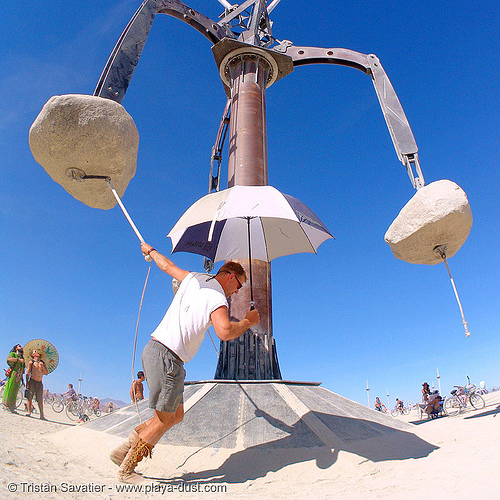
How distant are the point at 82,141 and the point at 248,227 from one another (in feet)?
7.02

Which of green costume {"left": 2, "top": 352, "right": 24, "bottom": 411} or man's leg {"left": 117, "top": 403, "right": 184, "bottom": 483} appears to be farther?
green costume {"left": 2, "top": 352, "right": 24, "bottom": 411}

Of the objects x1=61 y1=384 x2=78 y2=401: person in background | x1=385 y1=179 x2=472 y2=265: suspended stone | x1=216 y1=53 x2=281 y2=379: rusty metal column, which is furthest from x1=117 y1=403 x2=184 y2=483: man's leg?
x1=61 y1=384 x2=78 y2=401: person in background

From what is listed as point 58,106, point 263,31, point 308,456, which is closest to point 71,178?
point 58,106

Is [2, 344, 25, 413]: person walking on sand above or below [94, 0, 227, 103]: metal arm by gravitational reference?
below

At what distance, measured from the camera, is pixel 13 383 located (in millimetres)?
11648

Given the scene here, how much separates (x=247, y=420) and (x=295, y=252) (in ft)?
7.37

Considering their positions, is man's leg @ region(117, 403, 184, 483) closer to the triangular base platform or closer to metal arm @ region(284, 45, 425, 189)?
the triangular base platform

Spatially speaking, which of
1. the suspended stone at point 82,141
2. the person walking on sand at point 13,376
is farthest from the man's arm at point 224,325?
the person walking on sand at point 13,376

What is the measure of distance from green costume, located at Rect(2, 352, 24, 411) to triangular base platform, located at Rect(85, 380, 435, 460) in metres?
6.91

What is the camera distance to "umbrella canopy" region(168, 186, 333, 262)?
4281mm

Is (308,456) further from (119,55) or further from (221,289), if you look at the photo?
(119,55)

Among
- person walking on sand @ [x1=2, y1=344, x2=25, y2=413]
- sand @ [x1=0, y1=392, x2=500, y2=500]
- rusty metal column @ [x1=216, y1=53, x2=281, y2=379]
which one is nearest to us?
sand @ [x1=0, y1=392, x2=500, y2=500]

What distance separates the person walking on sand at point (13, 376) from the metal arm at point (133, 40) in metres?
8.75

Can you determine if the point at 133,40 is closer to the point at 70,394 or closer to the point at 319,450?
the point at 319,450
